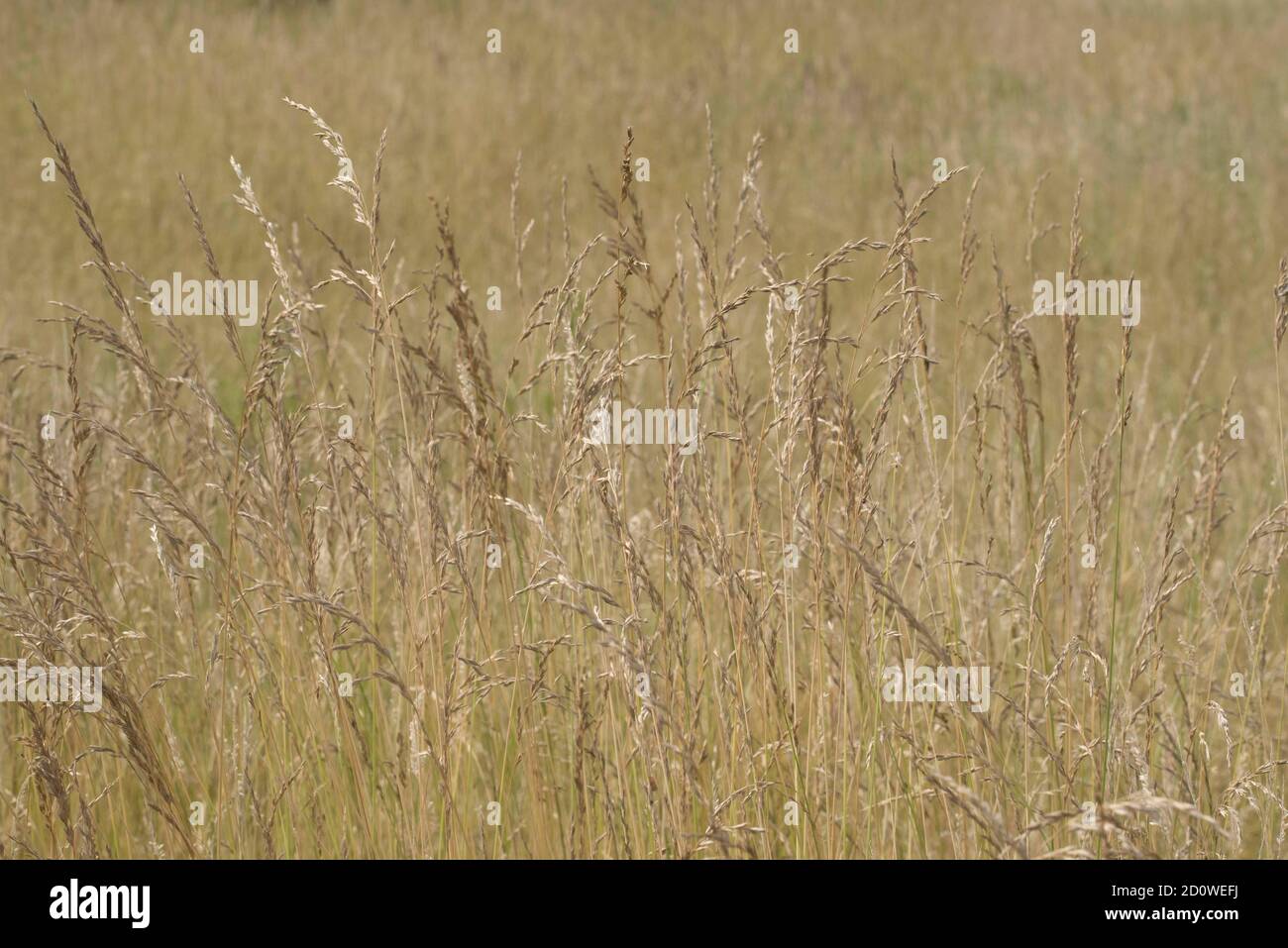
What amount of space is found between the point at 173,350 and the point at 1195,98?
953cm

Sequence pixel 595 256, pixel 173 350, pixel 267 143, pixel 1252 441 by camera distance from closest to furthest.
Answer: pixel 1252 441 < pixel 173 350 < pixel 595 256 < pixel 267 143

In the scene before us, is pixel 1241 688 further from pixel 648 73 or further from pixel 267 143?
pixel 648 73

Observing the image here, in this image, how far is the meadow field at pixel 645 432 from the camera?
166cm

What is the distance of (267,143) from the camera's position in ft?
28.0

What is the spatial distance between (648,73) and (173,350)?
6692 millimetres

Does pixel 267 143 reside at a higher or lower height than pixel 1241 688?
higher

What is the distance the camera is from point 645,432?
6.72ft

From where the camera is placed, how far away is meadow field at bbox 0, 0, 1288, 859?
1.66 metres

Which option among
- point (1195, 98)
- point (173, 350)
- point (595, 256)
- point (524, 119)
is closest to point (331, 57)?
point (524, 119)

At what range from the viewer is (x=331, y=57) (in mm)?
10484
